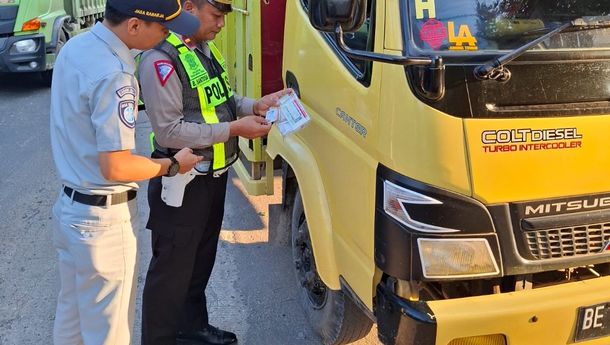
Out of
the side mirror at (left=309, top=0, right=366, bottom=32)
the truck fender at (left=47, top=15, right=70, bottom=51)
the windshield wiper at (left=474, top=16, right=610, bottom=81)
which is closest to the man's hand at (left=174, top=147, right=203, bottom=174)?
the side mirror at (left=309, top=0, right=366, bottom=32)

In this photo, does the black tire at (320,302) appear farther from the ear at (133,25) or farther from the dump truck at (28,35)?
the dump truck at (28,35)

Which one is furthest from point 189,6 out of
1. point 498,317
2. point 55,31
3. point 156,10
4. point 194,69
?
point 55,31

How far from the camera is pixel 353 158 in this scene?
8.17ft

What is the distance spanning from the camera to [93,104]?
202cm

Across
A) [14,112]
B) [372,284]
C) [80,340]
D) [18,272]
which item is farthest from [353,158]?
[14,112]

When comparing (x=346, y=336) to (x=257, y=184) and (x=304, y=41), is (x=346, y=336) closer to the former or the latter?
(x=257, y=184)

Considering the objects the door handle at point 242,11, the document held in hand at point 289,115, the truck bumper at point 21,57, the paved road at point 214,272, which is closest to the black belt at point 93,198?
the document held in hand at point 289,115

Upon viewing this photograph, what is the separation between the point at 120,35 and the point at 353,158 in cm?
105

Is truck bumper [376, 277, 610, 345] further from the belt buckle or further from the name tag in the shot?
the name tag

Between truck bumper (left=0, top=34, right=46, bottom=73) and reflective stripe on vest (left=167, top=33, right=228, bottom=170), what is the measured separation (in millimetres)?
7123

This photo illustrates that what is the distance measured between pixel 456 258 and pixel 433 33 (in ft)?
2.73

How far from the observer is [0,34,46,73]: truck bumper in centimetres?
864

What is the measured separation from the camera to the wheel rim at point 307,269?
10.7ft

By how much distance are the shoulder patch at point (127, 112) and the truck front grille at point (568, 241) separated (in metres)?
1.49
